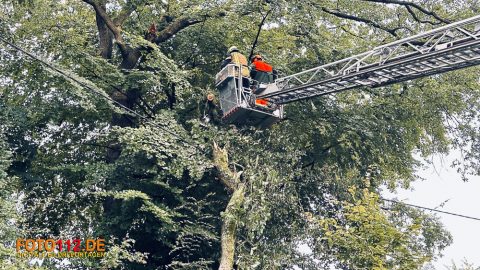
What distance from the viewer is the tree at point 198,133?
12.9m

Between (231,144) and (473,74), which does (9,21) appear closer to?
(231,144)

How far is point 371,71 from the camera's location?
9.97 meters

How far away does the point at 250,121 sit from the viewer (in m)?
13.0

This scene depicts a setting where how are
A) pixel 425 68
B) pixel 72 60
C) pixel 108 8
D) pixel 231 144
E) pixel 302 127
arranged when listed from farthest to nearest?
1. pixel 108 8
2. pixel 302 127
3. pixel 72 60
4. pixel 231 144
5. pixel 425 68

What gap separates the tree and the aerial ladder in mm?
1028

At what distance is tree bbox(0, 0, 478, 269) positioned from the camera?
12891 mm

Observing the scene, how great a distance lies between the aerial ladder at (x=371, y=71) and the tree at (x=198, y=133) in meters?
1.03

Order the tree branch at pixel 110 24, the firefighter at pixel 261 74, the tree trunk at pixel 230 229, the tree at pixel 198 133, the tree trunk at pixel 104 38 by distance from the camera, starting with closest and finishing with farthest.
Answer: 1. the tree trunk at pixel 230 229
2. the firefighter at pixel 261 74
3. the tree at pixel 198 133
4. the tree branch at pixel 110 24
5. the tree trunk at pixel 104 38

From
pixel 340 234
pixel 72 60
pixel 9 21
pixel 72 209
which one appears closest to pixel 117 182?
pixel 72 209

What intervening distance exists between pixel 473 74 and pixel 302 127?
4805mm

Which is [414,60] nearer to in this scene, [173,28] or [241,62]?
[241,62]

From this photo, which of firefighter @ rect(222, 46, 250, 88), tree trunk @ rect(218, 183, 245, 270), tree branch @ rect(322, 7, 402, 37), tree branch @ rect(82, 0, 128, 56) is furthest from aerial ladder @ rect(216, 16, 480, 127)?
tree branch @ rect(82, 0, 128, 56)

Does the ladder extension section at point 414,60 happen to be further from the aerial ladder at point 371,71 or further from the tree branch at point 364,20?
the tree branch at point 364,20

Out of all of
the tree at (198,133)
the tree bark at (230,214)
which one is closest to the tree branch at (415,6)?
the tree at (198,133)
